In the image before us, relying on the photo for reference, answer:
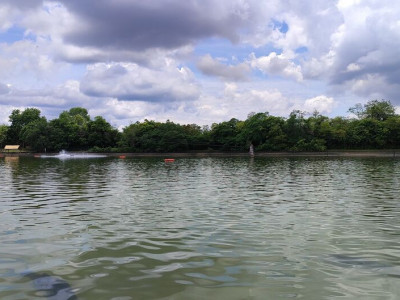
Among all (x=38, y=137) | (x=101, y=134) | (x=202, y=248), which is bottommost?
(x=202, y=248)

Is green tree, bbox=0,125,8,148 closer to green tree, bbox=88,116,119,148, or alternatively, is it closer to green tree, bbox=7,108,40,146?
green tree, bbox=7,108,40,146

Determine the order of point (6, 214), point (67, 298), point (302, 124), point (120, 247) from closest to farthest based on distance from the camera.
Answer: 1. point (67, 298)
2. point (120, 247)
3. point (6, 214)
4. point (302, 124)

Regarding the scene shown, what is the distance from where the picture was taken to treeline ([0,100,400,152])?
10133 cm

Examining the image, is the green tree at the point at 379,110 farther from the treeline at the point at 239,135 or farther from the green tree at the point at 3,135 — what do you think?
the green tree at the point at 3,135

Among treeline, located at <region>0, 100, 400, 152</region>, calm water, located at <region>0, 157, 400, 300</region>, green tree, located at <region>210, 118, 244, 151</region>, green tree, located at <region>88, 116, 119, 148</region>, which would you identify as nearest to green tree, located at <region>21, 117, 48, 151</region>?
treeline, located at <region>0, 100, 400, 152</region>

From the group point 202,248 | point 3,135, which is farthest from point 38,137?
point 202,248

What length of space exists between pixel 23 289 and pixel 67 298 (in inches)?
43.0

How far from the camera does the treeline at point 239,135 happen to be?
101 m

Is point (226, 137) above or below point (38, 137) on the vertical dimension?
below

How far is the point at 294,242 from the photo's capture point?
395 inches

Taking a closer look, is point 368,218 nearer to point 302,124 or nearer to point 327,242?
point 327,242

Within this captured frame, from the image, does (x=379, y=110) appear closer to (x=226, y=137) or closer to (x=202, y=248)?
(x=226, y=137)

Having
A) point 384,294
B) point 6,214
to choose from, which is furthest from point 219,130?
point 384,294

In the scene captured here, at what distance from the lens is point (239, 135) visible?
105438 millimetres
